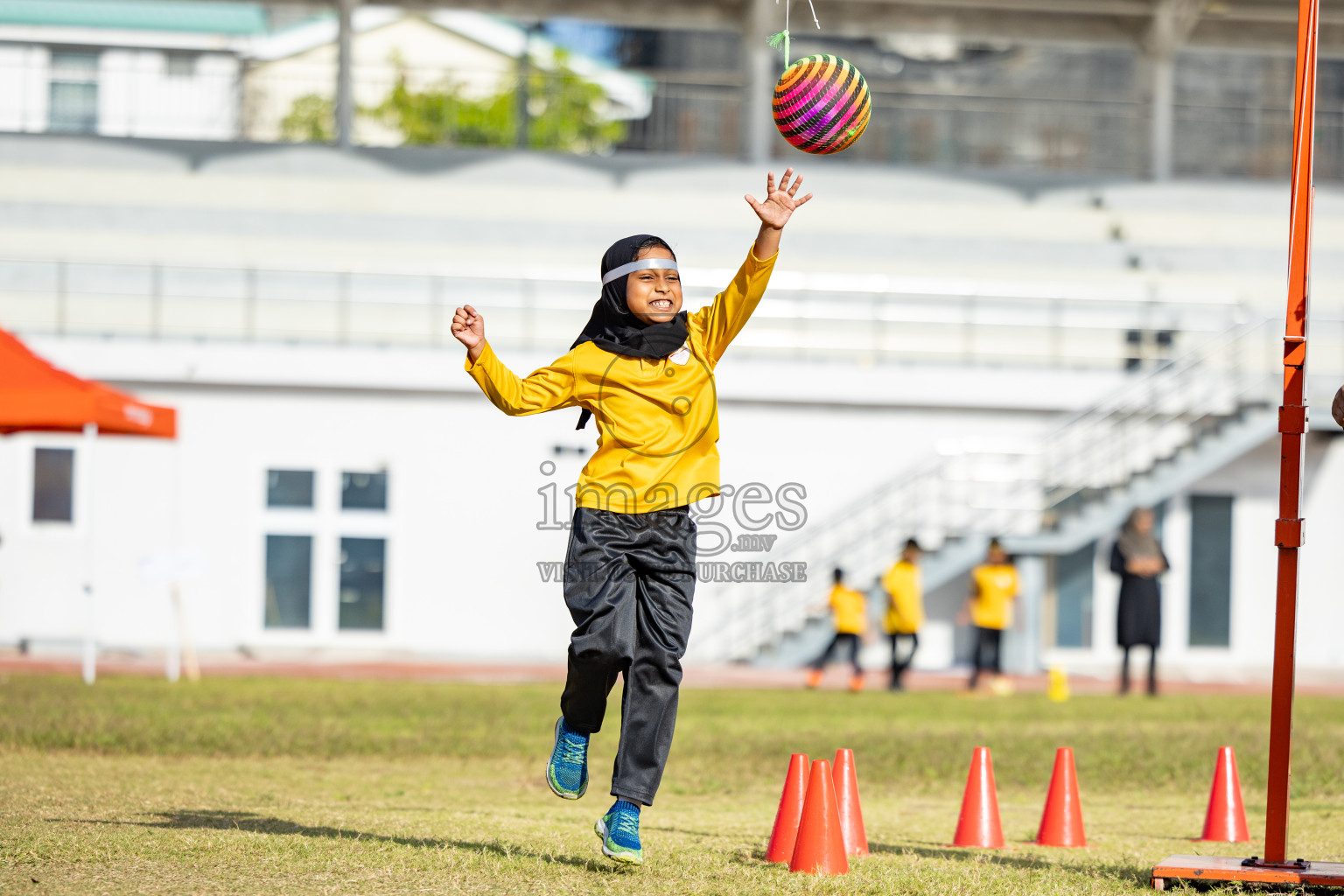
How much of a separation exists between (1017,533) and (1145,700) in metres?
3.58

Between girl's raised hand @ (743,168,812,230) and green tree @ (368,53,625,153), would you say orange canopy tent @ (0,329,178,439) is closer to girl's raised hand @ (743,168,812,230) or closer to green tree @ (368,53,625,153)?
girl's raised hand @ (743,168,812,230)

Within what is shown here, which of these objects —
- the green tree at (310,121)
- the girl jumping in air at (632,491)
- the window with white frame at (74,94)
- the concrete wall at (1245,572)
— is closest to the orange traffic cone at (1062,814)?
the girl jumping in air at (632,491)

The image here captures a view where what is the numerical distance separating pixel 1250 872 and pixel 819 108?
10.2ft

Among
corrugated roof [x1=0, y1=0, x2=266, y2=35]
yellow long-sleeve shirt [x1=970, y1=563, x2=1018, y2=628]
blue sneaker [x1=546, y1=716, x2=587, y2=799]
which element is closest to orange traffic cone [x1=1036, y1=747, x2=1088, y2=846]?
blue sneaker [x1=546, y1=716, x2=587, y2=799]

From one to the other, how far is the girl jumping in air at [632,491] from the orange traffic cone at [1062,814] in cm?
236

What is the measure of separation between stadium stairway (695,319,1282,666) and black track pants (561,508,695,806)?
1404cm

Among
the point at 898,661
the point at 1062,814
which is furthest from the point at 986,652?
the point at 1062,814

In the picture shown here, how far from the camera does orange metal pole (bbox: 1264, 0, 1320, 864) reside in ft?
18.5

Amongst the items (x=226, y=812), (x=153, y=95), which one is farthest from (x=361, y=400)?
(x=153, y=95)

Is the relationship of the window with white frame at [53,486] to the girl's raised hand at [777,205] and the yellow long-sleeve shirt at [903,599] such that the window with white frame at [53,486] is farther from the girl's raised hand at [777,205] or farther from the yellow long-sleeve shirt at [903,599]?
the girl's raised hand at [777,205]

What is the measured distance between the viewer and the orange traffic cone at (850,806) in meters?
6.50

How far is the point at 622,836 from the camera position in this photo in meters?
5.35

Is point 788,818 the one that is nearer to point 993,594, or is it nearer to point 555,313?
point 993,594

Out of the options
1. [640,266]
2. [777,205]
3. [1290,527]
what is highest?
[777,205]
